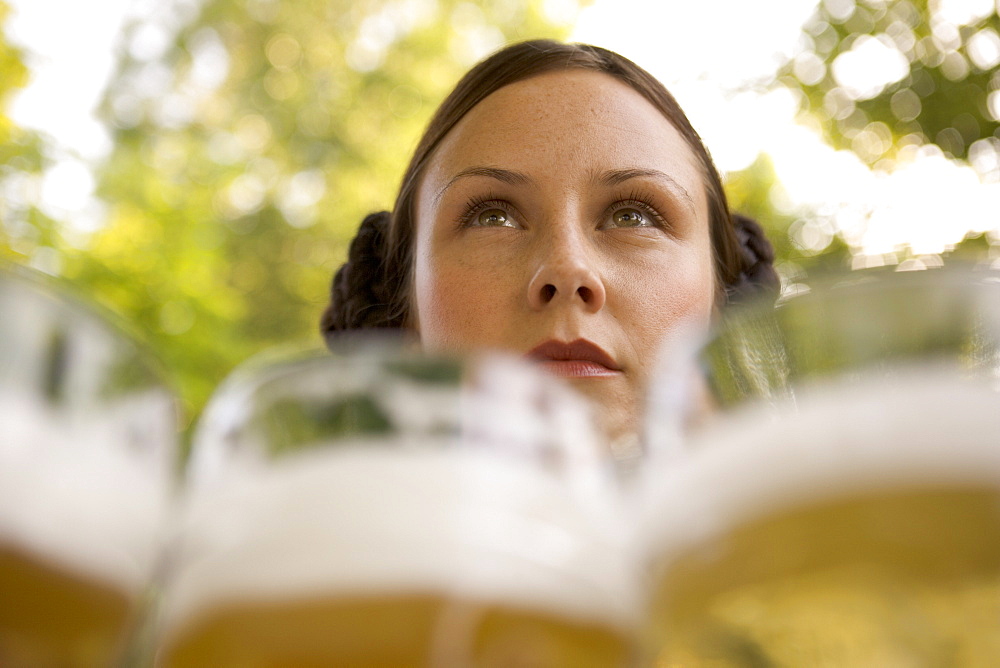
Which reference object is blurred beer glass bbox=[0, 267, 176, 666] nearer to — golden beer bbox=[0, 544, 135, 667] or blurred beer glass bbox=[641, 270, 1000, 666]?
golden beer bbox=[0, 544, 135, 667]

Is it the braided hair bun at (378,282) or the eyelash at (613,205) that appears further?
the braided hair bun at (378,282)

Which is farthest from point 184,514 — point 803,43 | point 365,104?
point 365,104

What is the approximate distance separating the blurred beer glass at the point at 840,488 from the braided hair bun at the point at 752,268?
2.47ft

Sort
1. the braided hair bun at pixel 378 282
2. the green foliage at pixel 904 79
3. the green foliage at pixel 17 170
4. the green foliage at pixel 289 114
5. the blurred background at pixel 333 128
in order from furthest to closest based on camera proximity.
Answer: the green foliage at pixel 289 114, the green foliage at pixel 904 79, the blurred background at pixel 333 128, the green foliage at pixel 17 170, the braided hair bun at pixel 378 282

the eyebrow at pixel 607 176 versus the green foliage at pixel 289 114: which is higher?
the green foliage at pixel 289 114

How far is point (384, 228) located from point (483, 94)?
33 centimetres

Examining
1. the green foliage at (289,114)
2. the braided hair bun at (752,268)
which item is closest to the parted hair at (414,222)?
the braided hair bun at (752,268)

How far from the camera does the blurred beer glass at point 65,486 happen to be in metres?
0.21

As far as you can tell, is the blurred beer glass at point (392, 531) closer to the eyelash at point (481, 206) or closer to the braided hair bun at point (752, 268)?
the eyelash at point (481, 206)

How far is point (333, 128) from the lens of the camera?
4328mm

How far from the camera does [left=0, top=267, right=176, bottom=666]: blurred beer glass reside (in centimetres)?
21

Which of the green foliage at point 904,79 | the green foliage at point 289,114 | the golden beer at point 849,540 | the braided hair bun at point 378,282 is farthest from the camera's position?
the green foliage at point 289,114

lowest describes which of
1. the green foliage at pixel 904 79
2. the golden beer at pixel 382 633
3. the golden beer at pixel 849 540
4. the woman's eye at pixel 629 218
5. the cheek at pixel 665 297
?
the golden beer at pixel 382 633

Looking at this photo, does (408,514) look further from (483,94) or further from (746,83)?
(746,83)
